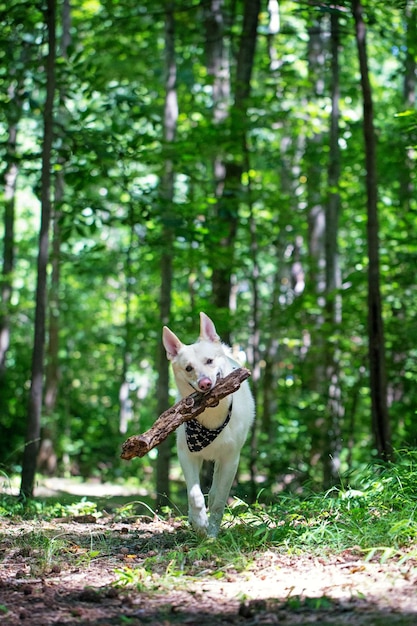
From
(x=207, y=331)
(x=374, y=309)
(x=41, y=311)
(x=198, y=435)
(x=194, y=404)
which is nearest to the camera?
(x=194, y=404)

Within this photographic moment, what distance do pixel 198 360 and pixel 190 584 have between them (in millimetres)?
2114

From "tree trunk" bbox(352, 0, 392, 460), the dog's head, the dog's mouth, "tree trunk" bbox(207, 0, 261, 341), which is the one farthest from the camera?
"tree trunk" bbox(207, 0, 261, 341)

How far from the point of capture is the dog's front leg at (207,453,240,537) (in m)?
6.82

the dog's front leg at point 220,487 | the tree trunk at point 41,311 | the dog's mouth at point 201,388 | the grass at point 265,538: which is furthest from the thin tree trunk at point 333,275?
the dog's mouth at point 201,388

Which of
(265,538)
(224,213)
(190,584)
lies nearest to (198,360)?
(265,538)

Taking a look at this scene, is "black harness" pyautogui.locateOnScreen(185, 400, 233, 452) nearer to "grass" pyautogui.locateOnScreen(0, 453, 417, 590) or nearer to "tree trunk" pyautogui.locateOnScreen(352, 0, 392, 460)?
"grass" pyautogui.locateOnScreen(0, 453, 417, 590)

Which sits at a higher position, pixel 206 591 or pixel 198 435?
pixel 198 435

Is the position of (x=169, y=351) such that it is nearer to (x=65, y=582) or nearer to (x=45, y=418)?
(x=65, y=582)

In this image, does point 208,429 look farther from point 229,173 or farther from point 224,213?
point 229,173

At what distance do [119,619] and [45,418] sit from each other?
15312 mm

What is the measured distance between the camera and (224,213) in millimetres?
13430

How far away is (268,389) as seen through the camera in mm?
21484

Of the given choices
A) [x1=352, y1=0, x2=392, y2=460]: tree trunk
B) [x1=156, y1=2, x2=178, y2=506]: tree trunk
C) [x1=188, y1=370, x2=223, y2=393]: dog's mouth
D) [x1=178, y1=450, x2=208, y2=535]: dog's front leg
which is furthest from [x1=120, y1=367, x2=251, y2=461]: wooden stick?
[x1=156, y1=2, x2=178, y2=506]: tree trunk

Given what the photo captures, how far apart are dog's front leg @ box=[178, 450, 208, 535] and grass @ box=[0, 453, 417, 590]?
0.45 ft
